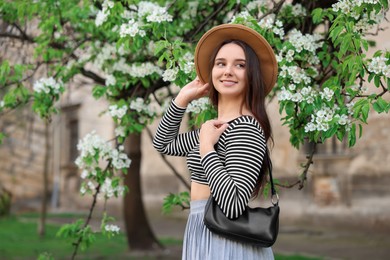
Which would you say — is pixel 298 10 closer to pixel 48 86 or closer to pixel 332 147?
pixel 48 86

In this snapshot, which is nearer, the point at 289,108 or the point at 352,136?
the point at 352,136

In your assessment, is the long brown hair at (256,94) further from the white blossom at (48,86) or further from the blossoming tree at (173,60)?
the white blossom at (48,86)

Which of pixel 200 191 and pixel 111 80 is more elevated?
pixel 111 80

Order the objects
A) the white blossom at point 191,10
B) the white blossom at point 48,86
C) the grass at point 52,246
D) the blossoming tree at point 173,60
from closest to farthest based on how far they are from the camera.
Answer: the blossoming tree at point 173,60
the white blossom at point 48,86
the white blossom at point 191,10
the grass at point 52,246

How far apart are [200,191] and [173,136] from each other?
1.42 feet

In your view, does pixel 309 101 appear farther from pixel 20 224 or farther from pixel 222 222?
pixel 20 224

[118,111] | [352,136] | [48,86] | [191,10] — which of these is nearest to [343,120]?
[352,136]

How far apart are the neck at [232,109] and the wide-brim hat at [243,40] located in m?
0.20

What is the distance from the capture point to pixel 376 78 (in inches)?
159

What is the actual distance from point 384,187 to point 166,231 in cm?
501

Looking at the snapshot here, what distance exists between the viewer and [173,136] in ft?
11.2

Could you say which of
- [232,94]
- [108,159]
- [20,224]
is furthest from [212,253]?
[20,224]

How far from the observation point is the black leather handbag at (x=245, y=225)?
2.89 m

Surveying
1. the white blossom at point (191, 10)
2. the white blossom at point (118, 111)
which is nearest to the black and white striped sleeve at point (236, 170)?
the white blossom at point (118, 111)
